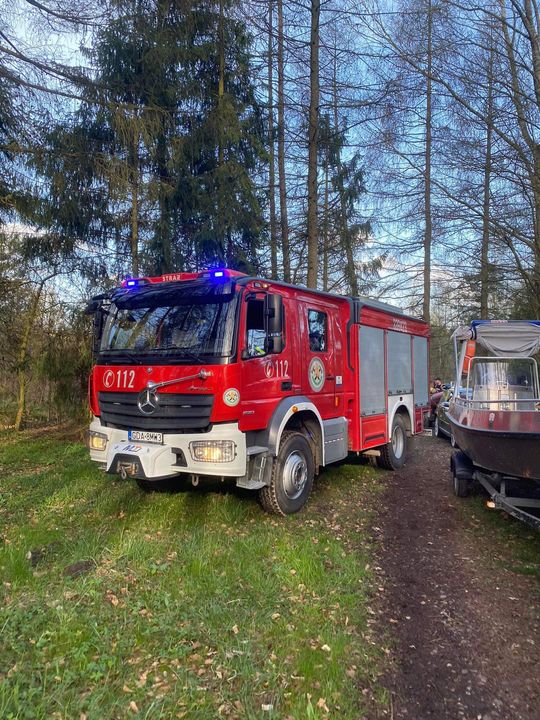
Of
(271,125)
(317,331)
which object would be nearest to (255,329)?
(317,331)

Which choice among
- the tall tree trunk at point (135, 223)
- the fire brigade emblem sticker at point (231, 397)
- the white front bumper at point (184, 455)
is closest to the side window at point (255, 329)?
the fire brigade emblem sticker at point (231, 397)

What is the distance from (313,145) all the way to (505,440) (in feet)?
33.8

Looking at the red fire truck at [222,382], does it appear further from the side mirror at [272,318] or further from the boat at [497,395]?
the boat at [497,395]

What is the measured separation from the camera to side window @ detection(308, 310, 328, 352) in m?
6.62

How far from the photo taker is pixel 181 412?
17.1 feet

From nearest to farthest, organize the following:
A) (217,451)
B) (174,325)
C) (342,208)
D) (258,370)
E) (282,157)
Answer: (217,451) → (258,370) → (174,325) → (342,208) → (282,157)

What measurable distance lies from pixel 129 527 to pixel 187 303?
260 centimetres

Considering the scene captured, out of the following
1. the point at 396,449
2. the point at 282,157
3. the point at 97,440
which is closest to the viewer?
the point at 97,440

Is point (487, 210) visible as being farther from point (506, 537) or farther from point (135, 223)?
point (506, 537)

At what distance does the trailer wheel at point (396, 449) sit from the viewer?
28.6 ft

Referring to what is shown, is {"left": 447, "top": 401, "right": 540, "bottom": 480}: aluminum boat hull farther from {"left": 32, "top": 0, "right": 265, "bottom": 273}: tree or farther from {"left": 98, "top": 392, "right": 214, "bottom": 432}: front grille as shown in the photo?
{"left": 32, "top": 0, "right": 265, "bottom": 273}: tree

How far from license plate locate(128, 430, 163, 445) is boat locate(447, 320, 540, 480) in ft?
11.6

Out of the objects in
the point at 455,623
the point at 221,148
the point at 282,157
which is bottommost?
the point at 455,623

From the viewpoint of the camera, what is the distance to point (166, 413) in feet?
17.4
